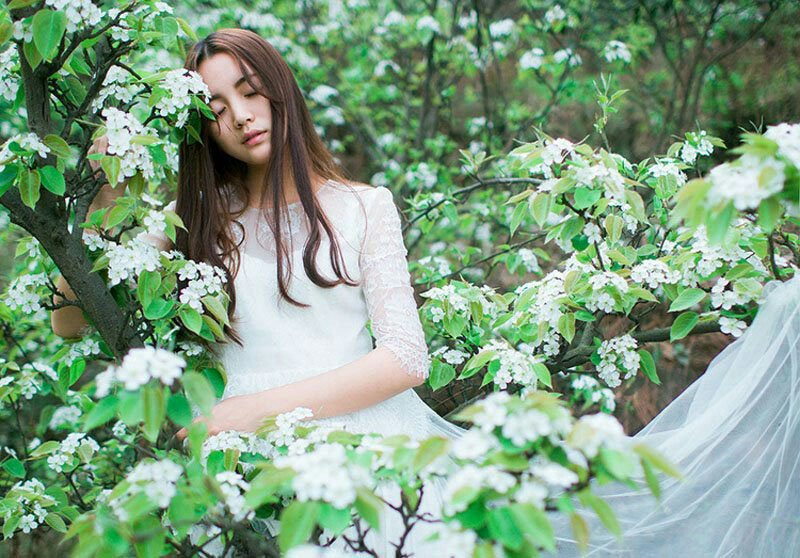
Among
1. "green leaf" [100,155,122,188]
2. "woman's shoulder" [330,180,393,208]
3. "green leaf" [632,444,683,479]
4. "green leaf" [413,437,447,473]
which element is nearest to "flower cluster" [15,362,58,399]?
"green leaf" [100,155,122,188]

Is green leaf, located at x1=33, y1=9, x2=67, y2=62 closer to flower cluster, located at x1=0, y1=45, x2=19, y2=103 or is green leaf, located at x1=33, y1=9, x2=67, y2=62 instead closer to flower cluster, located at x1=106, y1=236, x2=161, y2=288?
flower cluster, located at x1=0, y1=45, x2=19, y2=103

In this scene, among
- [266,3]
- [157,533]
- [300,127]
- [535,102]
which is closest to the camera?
[157,533]

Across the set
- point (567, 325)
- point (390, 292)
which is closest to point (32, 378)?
point (390, 292)

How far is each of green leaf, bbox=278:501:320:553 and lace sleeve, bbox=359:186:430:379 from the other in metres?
0.72

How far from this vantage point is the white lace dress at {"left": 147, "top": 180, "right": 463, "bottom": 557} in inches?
66.0

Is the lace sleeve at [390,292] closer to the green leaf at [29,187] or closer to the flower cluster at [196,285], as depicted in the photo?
the flower cluster at [196,285]

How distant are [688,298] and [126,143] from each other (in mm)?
1148

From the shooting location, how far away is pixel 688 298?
1.59 meters

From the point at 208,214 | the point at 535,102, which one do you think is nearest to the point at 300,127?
the point at 208,214

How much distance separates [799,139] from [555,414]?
527mm

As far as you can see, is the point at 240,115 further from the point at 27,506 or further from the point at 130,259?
the point at 27,506

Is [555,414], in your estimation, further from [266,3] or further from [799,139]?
[266,3]

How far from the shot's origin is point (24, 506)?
1630mm

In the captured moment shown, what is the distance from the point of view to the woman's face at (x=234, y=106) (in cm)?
171
